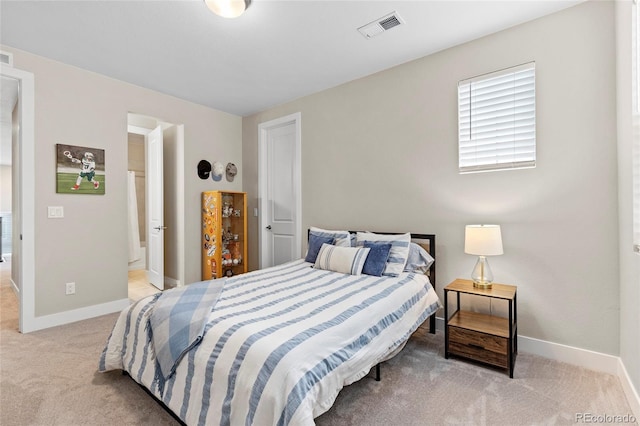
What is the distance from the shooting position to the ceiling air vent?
2.43m

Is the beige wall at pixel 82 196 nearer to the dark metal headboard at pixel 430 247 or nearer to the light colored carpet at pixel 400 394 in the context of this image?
the light colored carpet at pixel 400 394

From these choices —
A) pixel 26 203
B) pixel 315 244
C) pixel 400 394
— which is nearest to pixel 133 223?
pixel 26 203

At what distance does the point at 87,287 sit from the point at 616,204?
4.92 meters

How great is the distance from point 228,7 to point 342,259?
219 cm

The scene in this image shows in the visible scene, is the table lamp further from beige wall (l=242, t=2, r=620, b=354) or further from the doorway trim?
the doorway trim

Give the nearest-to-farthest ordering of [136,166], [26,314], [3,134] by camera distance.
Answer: [26,314], [3,134], [136,166]

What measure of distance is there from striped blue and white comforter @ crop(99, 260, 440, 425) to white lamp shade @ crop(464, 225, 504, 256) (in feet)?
1.98

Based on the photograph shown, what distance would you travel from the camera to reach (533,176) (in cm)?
247

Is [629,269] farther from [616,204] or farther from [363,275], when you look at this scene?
[363,275]

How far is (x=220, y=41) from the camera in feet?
8.95

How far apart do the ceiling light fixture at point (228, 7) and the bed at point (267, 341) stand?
199cm

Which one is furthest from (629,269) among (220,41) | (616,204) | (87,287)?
(87,287)

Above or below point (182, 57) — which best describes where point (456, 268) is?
below

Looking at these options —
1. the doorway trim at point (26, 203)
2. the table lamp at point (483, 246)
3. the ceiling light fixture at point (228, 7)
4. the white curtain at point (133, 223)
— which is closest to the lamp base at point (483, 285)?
the table lamp at point (483, 246)
